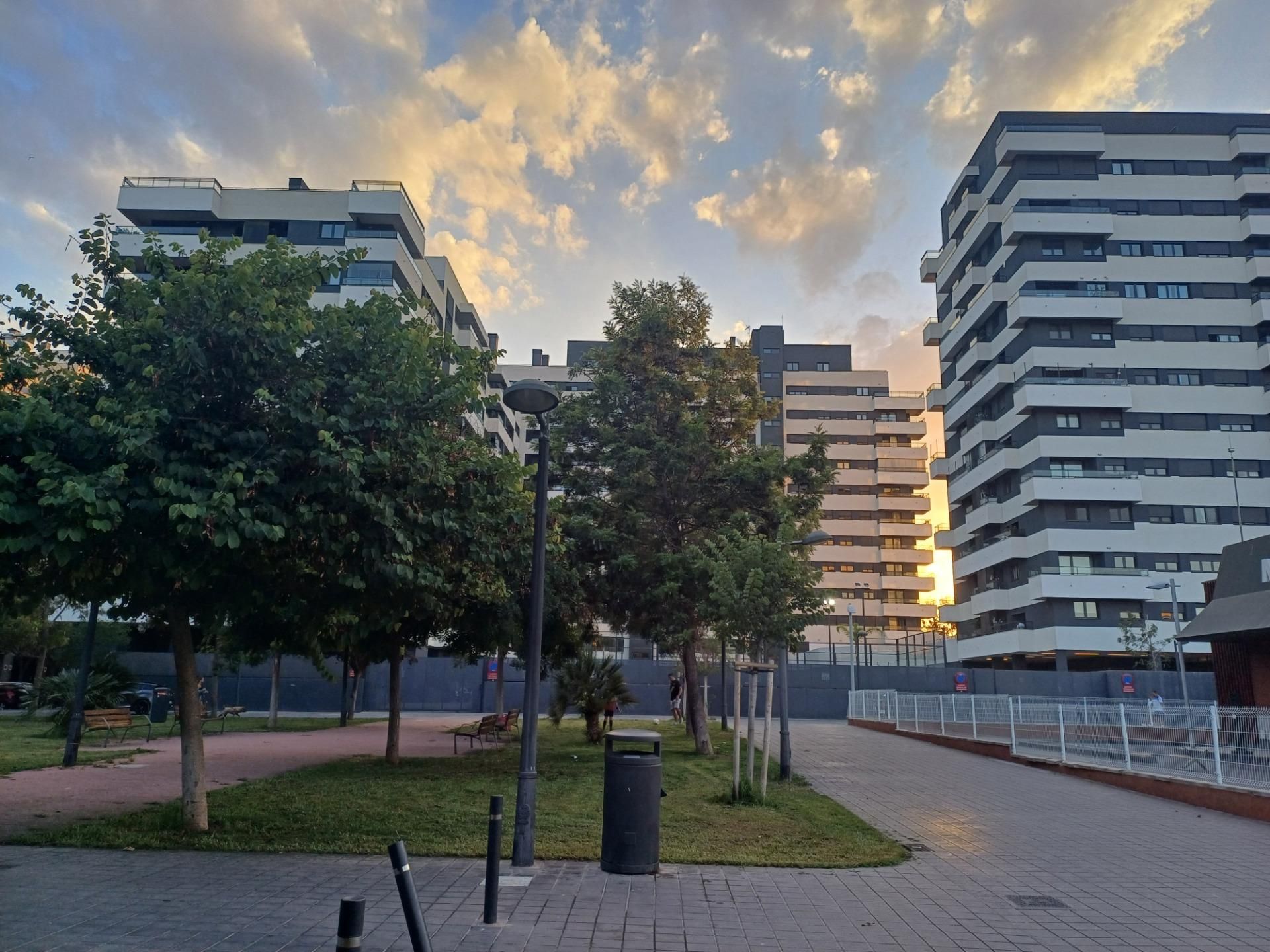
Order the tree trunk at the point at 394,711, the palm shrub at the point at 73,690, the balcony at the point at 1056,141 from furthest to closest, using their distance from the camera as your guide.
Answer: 1. the balcony at the point at 1056,141
2. the palm shrub at the point at 73,690
3. the tree trunk at the point at 394,711

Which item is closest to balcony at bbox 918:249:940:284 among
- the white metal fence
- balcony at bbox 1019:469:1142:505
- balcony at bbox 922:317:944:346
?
balcony at bbox 922:317:944:346

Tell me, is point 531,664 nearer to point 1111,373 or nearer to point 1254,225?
point 1111,373

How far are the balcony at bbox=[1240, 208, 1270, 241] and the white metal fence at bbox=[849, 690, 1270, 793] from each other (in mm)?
47425

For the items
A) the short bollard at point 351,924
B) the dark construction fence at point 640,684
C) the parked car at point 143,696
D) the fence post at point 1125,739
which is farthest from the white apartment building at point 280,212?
the short bollard at point 351,924

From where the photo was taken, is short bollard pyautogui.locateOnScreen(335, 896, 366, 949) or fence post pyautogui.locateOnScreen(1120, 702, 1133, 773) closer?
short bollard pyautogui.locateOnScreen(335, 896, 366, 949)

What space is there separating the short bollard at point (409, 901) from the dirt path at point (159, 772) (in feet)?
23.1

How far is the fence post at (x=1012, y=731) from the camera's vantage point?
68.1 ft

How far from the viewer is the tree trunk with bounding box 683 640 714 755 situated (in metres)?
20.7

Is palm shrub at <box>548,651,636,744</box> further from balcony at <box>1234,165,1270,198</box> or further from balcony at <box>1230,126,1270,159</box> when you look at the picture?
balcony at <box>1230,126,1270,159</box>

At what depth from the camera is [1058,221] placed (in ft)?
184

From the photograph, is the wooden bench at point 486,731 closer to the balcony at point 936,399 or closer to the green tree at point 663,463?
the green tree at point 663,463

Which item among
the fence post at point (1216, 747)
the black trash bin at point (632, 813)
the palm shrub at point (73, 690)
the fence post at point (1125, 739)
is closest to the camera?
the black trash bin at point (632, 813)

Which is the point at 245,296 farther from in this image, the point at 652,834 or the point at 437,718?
the point at 437,718

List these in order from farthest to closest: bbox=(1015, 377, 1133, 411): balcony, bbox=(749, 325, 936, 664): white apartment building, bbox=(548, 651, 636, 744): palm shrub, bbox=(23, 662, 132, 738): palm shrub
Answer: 1. bbox=(749, 325, 936, 664): white apartment building
2. bbox=(1015, 377, 1133, 411): balcony
3. bbox=(23, 662, 132, 738): palm shrub
4. bbox=(548, 651, 636, 744): palm shrub
